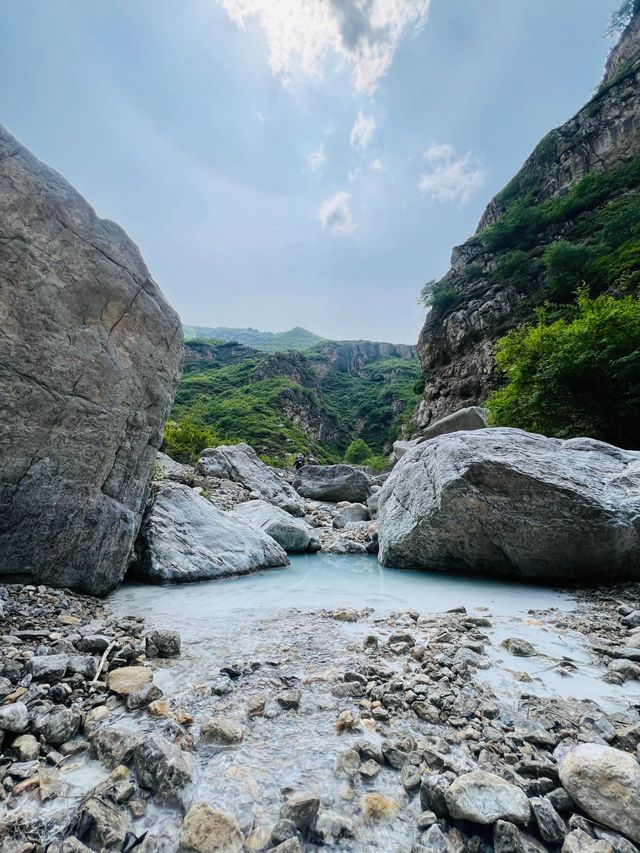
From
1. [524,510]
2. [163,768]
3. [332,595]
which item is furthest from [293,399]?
[163,768]

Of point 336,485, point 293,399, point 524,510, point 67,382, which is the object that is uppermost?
point 293,399

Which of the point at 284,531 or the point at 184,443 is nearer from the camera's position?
the point at 284,531

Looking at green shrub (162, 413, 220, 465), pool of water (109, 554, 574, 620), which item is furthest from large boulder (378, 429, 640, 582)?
green shrub (162, 413, 220, 465)

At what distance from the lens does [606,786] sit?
5.66 feet

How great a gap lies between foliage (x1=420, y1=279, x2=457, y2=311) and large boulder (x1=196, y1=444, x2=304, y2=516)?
3711 cm

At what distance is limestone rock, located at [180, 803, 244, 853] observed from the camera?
1554 mm

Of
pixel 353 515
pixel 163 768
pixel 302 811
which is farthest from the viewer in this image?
pixel 353 515

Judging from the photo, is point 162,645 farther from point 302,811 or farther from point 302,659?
point 302,811

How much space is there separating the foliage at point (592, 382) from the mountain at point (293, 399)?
103 feet

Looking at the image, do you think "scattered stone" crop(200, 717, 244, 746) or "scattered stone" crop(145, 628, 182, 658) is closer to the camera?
"scattered stone" crop(200, 717, 244, 746)

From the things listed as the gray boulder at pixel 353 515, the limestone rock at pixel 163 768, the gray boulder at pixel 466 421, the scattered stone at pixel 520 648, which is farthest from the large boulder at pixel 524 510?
the gray boulder at pixel 466 421

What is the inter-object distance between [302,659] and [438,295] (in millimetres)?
49793

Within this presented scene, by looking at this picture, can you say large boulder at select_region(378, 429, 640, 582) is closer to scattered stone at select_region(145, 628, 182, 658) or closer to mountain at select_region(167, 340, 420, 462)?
scattered stone at select_region(145, 628, 182, 658)

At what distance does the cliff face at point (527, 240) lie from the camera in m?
37.8
